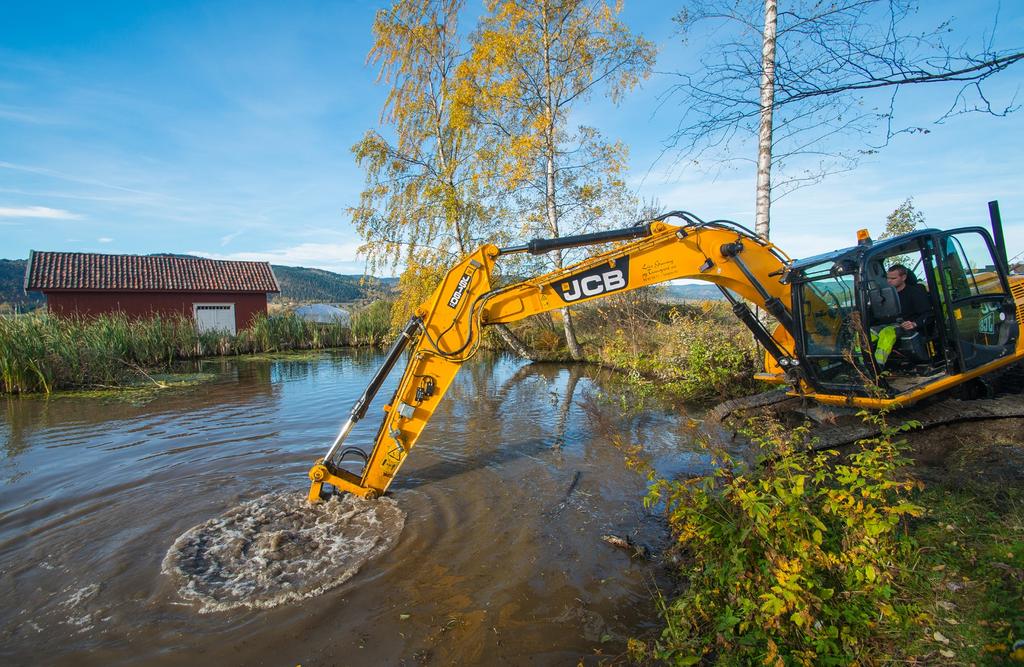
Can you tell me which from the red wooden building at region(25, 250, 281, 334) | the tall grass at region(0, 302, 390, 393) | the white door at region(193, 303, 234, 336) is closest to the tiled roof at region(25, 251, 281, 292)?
the red wooden building at region(25, 250, 281, 334)

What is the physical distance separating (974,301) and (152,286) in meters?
30.9

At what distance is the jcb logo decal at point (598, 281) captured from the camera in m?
5.31

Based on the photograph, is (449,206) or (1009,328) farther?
(449,206)

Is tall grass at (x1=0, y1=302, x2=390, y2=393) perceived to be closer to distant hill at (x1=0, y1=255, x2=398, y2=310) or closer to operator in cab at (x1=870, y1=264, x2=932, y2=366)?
operator in cab at (x1=870, y1=264, x2=932, y2=366)

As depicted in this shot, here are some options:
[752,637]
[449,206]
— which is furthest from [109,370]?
[752,637]

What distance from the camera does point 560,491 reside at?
561cm

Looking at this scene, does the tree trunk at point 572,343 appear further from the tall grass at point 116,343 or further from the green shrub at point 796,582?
the green shrub at point 796,582

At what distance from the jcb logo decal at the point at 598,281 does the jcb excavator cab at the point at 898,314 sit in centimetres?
220

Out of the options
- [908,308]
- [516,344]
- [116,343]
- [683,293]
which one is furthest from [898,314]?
[116,343]

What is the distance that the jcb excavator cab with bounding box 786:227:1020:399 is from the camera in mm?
5582

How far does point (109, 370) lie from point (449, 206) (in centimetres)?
1031

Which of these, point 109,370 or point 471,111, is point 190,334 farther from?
point 471,111

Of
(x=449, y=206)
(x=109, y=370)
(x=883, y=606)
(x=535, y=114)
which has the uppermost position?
(x=535, y=114)

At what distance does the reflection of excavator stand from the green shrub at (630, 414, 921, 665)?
2136 mm
